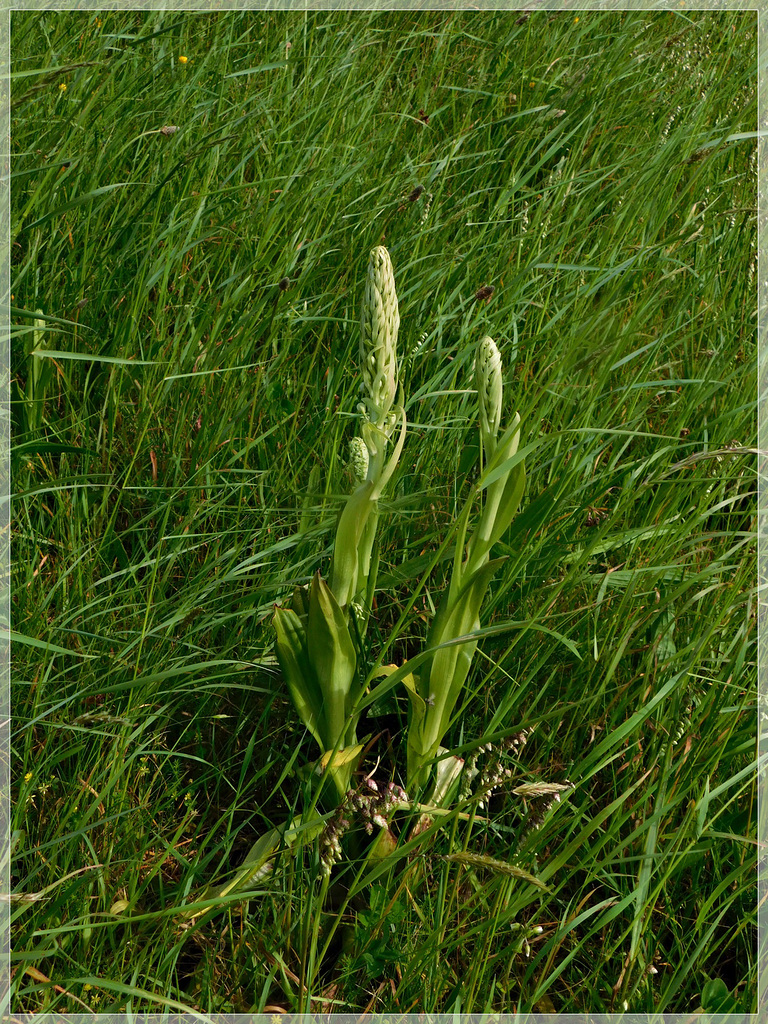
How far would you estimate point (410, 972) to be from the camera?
1081mm

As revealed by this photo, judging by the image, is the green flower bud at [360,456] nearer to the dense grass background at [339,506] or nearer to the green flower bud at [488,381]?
the dense grass background at [339,506]

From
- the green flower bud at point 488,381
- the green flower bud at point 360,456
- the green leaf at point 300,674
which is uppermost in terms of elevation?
the green flower bud at point 488,381

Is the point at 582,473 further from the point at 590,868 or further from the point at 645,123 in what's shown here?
the point at 645,123

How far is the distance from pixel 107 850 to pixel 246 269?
1.15 m

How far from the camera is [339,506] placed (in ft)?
5.27

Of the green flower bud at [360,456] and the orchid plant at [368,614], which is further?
the green flower bud at [360,456]

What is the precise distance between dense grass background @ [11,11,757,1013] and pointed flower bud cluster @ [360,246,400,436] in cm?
18

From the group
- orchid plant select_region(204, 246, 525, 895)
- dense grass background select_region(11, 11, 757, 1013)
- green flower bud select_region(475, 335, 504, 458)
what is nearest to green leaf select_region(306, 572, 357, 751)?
orchid plant select_region(204, 246, 525, 895)

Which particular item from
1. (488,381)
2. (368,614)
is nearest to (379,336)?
(488,381)

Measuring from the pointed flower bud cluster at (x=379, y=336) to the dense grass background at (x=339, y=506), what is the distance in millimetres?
178

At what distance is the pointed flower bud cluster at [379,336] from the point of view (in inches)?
45.4

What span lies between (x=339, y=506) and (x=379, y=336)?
498 millimetres

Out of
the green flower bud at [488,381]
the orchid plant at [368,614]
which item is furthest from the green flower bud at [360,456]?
the green flower bud at [488,381]

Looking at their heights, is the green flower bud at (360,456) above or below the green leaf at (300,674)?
above
